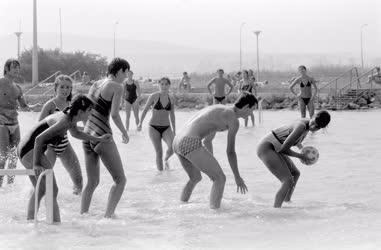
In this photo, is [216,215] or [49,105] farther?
[49,105]

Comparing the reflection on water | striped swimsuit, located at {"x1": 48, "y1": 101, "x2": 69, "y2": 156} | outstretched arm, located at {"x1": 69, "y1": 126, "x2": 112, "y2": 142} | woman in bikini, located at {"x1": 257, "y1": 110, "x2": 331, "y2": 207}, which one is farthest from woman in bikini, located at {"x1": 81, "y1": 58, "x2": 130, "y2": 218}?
woman in bikini, located at {"x1": 257, "y1": 110, "x2": 331, "y2": 207}

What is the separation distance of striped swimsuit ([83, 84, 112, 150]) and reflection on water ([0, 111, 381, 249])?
896 mm

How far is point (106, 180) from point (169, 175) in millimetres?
1019

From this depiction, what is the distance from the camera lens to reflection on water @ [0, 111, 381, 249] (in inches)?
266

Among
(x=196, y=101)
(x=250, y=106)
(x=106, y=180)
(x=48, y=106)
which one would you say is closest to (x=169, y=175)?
(x=106, y=180)

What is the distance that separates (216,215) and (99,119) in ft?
5.34

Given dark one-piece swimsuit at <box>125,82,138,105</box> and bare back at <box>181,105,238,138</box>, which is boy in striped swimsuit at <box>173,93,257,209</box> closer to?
bare back at <box>181,105,238,138</box>

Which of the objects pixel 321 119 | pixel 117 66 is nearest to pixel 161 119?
pixel 117 66

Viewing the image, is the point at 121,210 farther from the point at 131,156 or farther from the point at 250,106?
the point at 131,156

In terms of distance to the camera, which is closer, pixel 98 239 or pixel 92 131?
pixel 98 239

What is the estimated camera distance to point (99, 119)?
7434mm

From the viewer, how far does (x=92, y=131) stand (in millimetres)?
7426

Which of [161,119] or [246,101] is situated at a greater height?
[246,101]

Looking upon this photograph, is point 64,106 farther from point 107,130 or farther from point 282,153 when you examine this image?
point 282,153
